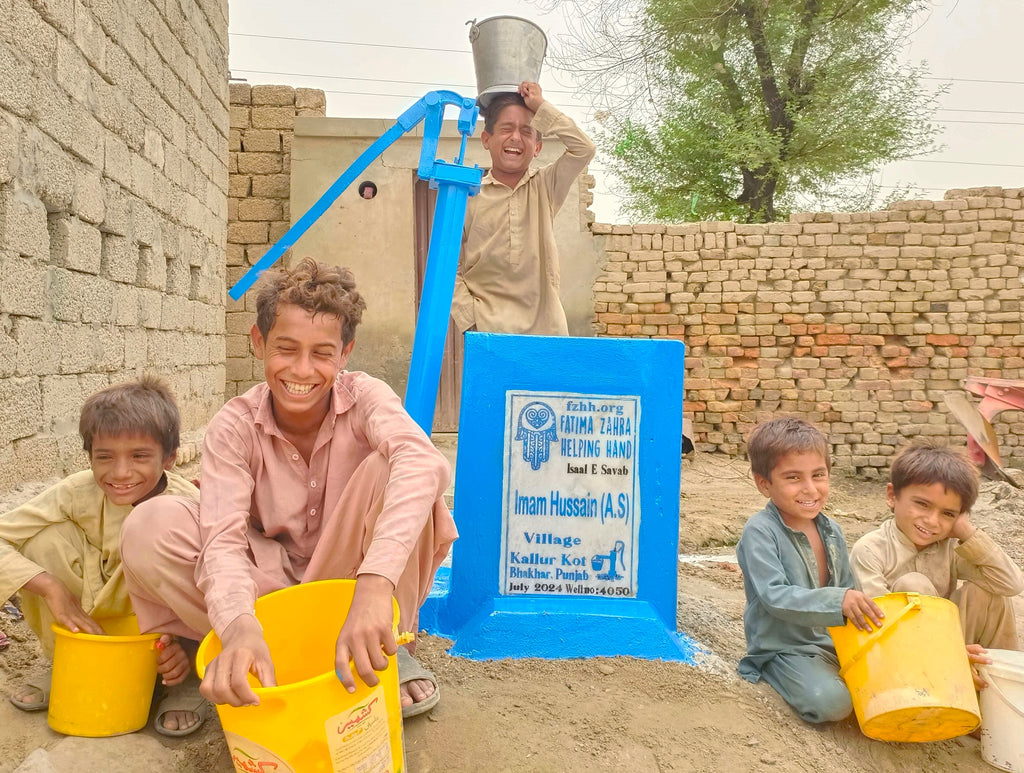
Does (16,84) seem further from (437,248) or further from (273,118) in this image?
(273,118)

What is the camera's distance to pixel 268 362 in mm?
1759

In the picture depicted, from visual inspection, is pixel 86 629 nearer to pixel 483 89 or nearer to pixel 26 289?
pixel 26 289

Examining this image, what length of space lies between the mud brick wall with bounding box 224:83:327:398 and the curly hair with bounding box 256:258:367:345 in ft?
18.9

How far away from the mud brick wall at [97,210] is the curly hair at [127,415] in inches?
51.0

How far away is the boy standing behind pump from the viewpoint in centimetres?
321

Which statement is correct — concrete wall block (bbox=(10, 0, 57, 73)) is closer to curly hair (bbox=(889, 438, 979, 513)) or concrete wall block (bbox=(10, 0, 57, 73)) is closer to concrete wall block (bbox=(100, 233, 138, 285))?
concrete wall block (bbox=(100, 233, 138, 285))

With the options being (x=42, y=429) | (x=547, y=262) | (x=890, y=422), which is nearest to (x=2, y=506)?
(x=42, y=429)

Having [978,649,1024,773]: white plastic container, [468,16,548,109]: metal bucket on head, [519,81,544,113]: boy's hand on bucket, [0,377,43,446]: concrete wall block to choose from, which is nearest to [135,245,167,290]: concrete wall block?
[0,377,43,446]: concrete wall block

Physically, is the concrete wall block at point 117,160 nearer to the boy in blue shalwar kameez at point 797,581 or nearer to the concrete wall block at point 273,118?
the boy in blue shalwar kameez at point 797,581

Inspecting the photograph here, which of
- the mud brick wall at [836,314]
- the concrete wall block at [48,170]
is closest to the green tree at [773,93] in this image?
the mud brick wall at [836,314]

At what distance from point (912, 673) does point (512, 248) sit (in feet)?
6.93

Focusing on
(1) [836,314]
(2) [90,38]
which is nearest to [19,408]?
(2) [90,38]

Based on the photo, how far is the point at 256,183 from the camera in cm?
731

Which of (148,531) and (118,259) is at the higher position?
(118,259)
